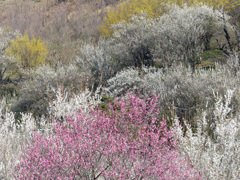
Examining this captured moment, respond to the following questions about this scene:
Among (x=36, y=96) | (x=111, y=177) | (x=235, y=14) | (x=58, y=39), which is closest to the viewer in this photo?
(x=111, y=177)

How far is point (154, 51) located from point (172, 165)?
7522 millimetres

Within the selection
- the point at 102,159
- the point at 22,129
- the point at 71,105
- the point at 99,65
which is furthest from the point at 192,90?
the point at 99,65

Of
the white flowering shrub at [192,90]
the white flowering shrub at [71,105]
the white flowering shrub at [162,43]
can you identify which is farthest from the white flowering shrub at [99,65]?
the white flowering shrub at [71,105]

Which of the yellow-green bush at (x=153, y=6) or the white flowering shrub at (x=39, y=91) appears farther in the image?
the yellow-green bush at (x=153, y=6)

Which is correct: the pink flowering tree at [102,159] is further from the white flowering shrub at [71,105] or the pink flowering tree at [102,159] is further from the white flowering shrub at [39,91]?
the white flowering shrub at [39,91]

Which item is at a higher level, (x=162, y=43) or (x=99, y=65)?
(x=162, y=43)

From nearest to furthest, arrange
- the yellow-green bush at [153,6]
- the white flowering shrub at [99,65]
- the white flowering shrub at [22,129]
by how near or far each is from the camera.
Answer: the white flowering shrub at [22,129] < the white flowering shrub at [99,65] < the yellow-green bush at [153,6]

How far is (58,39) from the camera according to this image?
18.5 meters

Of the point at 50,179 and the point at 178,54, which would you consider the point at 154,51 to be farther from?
the point at 50,179

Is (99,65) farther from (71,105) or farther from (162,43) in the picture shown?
(71,105)

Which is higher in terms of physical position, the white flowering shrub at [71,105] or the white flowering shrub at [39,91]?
the white flowering shrub at [71,105]

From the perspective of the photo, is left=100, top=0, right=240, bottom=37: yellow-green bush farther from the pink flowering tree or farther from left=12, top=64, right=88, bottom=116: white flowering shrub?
the pink flowering tree

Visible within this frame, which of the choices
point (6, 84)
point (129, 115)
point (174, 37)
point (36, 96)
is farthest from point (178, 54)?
point (6, 84)

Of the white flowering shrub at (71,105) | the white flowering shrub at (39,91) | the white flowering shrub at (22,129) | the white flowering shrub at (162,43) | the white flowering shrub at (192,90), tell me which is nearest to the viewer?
the white flowering shrub at (22,129)
